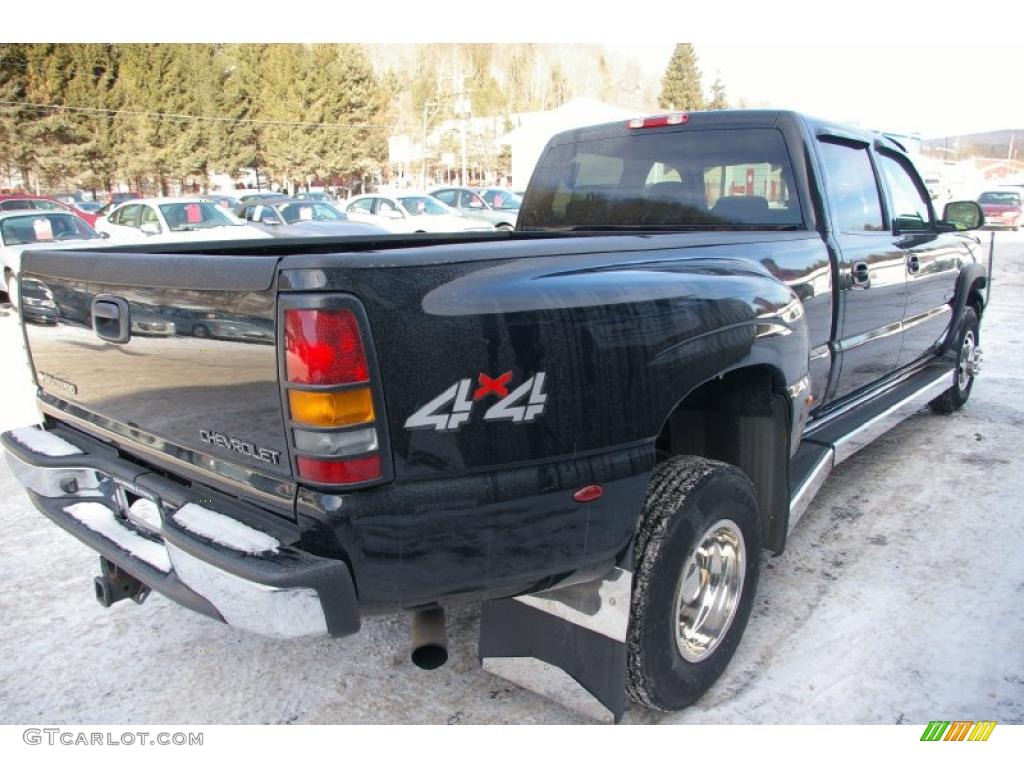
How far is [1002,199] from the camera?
27109 millimetres

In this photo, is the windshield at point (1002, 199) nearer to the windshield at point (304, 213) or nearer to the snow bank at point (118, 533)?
the windshield at point (304, 213)

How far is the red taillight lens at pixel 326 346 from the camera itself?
1647mm

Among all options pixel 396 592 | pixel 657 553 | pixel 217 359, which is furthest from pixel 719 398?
pixel 217 359

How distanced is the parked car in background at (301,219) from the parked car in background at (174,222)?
3.72ft

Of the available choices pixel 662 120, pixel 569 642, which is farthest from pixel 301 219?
pixel 569 642

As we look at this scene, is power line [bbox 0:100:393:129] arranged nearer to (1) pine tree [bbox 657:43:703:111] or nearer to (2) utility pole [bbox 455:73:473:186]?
(2) utility pole [bbox 455:73:473:186]

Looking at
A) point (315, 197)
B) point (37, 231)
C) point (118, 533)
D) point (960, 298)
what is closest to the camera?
point (118, 533)

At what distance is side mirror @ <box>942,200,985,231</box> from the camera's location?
16.3 ft

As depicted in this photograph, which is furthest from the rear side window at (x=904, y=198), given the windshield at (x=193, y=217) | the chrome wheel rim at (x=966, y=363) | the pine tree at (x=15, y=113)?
the pine tree at (x=15, y=113)

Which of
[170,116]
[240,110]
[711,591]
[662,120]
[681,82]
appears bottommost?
[711,591]

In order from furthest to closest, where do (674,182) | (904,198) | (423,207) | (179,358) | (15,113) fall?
(15,113), (423,207), (904,198), (674,182), (179,358)

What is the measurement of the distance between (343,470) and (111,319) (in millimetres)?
979

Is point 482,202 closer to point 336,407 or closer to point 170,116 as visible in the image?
point 336,407

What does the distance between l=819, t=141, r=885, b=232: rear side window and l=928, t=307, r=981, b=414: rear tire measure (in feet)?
6.73
